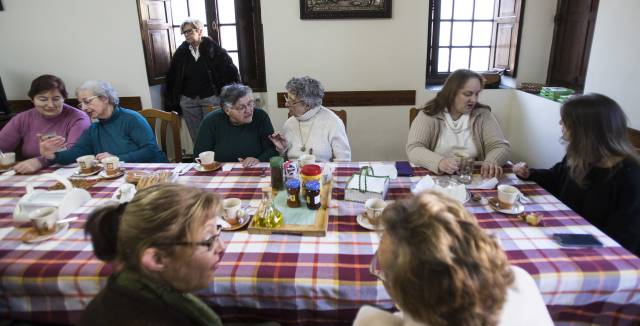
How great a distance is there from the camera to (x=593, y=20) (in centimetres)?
280

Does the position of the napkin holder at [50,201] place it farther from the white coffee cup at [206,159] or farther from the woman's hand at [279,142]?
the woman's hand at [279,142]

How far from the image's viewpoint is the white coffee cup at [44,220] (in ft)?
4.13

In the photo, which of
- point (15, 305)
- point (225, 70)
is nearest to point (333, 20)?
point (225, 70)

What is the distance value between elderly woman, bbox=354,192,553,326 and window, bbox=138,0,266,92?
3105 millimetres

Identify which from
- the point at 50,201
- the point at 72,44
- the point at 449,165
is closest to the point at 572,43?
the point at 449,165

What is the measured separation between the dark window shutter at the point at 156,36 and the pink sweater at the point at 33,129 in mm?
1090

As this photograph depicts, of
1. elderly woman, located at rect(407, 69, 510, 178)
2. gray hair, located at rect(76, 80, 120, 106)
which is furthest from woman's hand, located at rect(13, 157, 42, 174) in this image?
elderly woman, located at rect(407, 69, 510, 178)

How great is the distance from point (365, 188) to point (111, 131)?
1.60 meters

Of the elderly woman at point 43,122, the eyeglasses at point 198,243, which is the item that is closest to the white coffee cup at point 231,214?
the eyeglasses at point 198,243

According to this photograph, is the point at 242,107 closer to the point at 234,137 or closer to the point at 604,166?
the point at 234,137

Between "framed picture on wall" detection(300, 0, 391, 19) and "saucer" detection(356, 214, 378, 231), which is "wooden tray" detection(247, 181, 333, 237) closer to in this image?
"saucer" detection(356, 214, 378, 231)

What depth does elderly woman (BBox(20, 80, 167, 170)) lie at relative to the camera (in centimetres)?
217

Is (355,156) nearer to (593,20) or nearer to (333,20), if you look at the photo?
(333,20)

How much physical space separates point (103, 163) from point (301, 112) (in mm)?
1038
